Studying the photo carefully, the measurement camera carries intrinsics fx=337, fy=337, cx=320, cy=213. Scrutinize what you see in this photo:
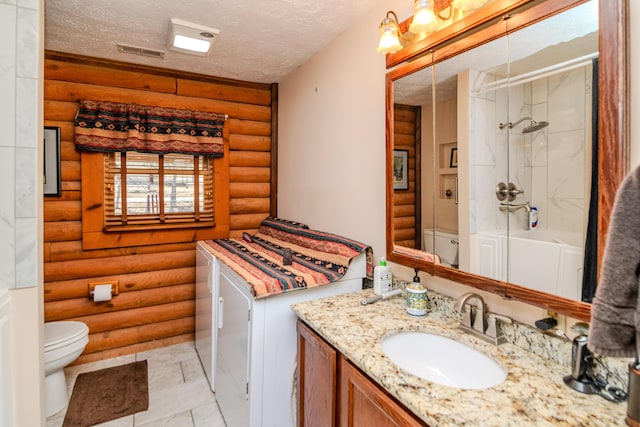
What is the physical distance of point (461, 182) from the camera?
4.86 ft

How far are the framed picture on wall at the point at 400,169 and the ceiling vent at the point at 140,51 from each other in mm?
2129

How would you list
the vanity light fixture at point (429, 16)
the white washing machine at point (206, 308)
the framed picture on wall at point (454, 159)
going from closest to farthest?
the vanity light fixture at point (429, 16) < the framed picture on wall at point (454, 159) < the white washing machine at point (206, 308)

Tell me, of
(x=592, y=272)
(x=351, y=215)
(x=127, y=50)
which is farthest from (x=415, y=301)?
(x=127, y=50)

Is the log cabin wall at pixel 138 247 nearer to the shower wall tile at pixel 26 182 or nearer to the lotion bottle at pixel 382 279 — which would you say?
the shower wall tile at pixel 26 182

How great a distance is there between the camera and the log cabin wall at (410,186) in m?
1.71

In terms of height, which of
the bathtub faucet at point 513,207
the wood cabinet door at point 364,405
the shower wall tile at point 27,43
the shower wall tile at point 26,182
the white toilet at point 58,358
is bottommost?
the white toilet at point 58,358

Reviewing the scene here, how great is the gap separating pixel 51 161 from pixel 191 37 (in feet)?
4.86

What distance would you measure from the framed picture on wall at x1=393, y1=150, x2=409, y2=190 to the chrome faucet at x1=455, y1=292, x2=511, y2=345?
2.19 ft

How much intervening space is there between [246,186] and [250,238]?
0.69 m

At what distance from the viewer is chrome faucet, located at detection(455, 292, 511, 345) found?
1.27 m

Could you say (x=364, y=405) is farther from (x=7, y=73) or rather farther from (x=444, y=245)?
(x=7, y=73)

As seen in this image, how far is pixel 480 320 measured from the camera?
4.31 feet

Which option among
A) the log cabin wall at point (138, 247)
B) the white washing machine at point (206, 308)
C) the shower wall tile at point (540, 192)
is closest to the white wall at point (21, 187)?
the white washing machine at point (206, 308)

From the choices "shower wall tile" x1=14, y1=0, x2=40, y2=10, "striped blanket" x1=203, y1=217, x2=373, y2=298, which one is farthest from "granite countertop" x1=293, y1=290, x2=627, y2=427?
"shower wall tile" x1=14, y1=0, x2=40, y2=10
